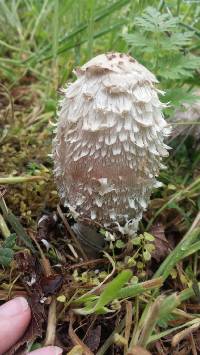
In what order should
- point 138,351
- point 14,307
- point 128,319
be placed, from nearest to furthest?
point 138,351, point 14,307, point 128,319

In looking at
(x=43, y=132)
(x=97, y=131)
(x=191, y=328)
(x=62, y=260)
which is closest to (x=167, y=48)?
(x=97, y=131)

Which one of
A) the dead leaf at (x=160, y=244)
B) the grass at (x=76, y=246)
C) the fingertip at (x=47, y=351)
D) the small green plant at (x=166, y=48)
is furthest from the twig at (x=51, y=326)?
the small green plant at (x=166, y=48)

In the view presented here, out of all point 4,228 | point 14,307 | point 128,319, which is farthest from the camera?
point 4,228

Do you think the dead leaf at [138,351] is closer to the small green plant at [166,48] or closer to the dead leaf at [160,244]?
the dead leaf at [160,244]

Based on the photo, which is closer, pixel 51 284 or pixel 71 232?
pixel 51 284

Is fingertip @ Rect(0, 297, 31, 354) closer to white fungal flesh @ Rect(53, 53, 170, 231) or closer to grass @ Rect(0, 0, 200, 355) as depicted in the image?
grass @ Rect(0, 0, 200, 355)

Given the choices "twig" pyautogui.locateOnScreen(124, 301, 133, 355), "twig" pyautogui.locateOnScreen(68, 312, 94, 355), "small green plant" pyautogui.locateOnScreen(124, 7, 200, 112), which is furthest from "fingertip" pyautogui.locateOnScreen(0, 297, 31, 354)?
"small green plant" pyautogui.locateOnScreen(124, 7, 200, 112)

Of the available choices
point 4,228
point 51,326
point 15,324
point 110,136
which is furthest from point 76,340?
point 110,136

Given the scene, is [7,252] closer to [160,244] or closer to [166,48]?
[160,244]
